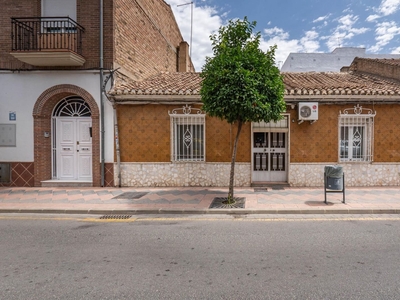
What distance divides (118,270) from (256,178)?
7.43 metres

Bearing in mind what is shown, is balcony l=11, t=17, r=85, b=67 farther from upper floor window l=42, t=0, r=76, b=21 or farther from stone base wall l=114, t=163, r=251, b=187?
stone base wall l=114, t=163, r=251, b=187

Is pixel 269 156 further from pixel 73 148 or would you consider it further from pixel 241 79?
pixel 73 148

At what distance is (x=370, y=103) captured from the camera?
9.79 metres

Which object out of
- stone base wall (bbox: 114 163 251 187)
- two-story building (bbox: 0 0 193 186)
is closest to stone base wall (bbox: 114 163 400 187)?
stone base wall (bbox: 114 163 251 187)

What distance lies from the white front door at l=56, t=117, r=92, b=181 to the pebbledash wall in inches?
62.9

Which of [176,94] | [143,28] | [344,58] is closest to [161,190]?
[176,94]

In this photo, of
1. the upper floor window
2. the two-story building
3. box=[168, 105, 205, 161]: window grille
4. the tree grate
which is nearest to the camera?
the tree grate

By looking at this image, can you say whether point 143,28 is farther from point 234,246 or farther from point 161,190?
point 234,246

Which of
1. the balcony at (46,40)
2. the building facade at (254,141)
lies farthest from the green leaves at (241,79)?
the balcony at (46,40)

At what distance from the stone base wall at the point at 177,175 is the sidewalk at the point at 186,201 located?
48 cm

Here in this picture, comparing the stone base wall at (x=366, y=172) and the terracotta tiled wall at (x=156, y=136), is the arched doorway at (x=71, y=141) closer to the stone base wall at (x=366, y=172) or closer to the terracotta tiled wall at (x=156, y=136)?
the terracotta tiled wall at (x=156, y=136)

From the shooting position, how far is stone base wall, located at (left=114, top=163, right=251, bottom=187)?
395 inches

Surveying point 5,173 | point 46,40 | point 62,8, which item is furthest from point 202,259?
point 62,8

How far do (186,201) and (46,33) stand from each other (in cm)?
777
